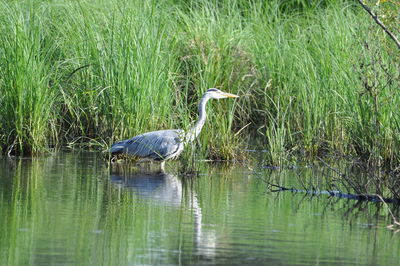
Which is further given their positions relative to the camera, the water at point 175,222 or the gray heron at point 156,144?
the gray heron at point 156,144

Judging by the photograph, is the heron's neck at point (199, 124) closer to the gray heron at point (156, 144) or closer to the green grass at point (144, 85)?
the gray heron at point (156, 144)

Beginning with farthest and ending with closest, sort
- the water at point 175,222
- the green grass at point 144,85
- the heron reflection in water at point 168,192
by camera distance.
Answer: the green grass at point 144,85 → the heron reflection in water at point 168,192 → the water at point 175,222

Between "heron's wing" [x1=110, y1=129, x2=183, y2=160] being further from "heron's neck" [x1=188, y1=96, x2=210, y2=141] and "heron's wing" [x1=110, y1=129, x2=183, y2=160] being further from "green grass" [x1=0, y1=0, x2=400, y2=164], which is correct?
"green grass" [x1=0, y1=0, x2=400, y2=164]

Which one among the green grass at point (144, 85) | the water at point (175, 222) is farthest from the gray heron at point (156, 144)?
the water at point (175, 222)

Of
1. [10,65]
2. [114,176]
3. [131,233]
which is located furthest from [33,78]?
[131,233]

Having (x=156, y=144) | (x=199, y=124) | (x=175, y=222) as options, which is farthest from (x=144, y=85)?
(x=175, y=222)

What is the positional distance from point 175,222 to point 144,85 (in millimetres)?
4168

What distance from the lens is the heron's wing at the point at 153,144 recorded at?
1062 centimetres

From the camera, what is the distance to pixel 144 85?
11156 millimetres

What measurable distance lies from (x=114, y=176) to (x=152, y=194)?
1.31 meters

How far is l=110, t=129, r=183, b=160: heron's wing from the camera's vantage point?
34.9 feet

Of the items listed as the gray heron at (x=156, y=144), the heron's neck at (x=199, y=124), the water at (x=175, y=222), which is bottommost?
the water at (x=175, y=222)

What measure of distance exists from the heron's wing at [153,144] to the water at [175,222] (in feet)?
1.91

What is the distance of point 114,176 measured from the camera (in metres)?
9.85
